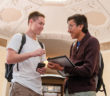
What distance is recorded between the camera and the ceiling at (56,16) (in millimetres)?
7180

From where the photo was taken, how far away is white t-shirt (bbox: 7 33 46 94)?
7.15 feet

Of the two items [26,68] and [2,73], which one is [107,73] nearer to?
[2,73]

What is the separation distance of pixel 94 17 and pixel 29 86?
5985mm

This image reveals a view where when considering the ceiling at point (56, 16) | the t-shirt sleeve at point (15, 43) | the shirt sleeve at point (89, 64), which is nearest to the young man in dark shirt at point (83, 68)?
the shirt sleeve at point (89, 64)

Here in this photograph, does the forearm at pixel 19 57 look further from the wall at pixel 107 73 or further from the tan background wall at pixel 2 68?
the wall at pixel 107 73

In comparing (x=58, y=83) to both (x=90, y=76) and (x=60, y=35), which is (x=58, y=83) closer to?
(x=60, y=35)

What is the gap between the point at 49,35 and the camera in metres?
8.38

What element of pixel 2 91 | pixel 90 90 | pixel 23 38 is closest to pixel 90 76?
pixel 90 90

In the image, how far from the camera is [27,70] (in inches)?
88.4

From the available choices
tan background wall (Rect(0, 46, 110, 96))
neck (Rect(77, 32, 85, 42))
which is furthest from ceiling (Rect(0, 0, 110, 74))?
neck (Rect(77, 32, 85, 42))

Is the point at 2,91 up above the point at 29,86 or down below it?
below

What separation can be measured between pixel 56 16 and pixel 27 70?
18.4ft

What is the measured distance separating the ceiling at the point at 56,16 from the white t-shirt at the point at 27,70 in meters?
5.02

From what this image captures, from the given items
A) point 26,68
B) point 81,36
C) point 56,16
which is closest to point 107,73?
point 56,16
